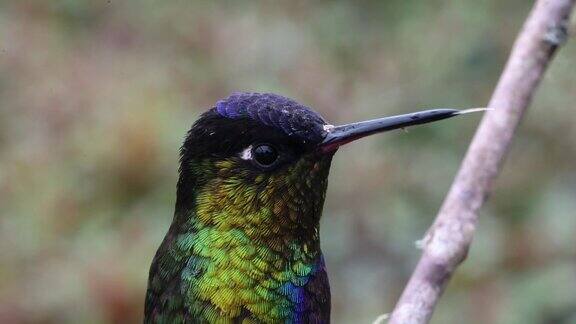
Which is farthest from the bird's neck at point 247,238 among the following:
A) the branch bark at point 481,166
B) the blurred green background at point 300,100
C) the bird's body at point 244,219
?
the blurred green background at point 300,100

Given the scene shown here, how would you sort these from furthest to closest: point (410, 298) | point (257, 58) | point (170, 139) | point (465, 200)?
point (257, 58) < point (170, 139) < point (465, 200) < point (410, 298)

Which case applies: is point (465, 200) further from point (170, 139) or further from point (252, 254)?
point (170, 139)

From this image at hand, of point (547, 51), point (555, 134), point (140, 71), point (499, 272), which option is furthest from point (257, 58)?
point (547, 51)

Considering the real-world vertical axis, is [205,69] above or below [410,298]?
above

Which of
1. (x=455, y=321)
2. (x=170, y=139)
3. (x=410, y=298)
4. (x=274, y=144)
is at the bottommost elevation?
(x=455, y=321)

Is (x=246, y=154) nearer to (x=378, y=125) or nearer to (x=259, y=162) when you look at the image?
(x=259, y=162)

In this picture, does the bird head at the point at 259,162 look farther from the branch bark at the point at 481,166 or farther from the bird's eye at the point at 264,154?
the branch bark at the point at 481,166

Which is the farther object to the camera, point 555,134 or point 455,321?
point 555,134
